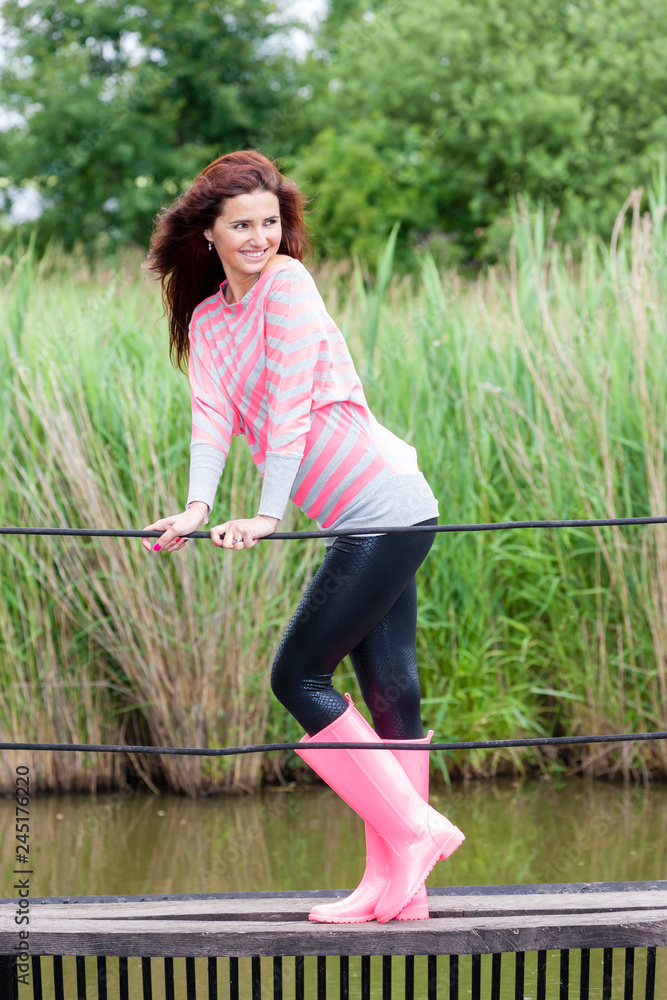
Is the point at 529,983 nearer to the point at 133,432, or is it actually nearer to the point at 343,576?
the point at 343,576

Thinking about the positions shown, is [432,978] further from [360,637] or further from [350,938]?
[360,637]

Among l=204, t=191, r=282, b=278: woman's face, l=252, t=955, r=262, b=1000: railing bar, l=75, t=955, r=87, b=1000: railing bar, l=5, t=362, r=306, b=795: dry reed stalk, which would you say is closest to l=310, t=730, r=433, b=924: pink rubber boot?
l=252, t=955, r=262, b=1000: railing bar

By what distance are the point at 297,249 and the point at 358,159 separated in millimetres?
11637

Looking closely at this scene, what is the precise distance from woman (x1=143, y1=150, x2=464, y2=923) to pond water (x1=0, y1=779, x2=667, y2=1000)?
136 cm

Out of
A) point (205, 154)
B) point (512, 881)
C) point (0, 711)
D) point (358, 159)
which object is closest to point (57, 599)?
point (0, 711)

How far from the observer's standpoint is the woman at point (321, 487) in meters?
1.60

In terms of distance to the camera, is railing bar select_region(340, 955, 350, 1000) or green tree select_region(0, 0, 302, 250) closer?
railing bar select_region(340, 955, 350, 1000)

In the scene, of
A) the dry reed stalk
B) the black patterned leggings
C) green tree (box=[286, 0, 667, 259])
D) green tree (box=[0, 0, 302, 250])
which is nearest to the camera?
the black patterned leggings

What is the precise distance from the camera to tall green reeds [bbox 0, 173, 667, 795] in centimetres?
348

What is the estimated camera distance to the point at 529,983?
242cm

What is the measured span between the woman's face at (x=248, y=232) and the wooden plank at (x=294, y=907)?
1.05 meters

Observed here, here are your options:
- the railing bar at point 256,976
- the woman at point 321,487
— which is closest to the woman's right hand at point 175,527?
the woman at point 321,487

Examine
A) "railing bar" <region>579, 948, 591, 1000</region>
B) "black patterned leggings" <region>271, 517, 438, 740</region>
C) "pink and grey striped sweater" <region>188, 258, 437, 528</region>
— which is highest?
"pink and grey striped sweater" <region>188, 258, 437, 528</region>

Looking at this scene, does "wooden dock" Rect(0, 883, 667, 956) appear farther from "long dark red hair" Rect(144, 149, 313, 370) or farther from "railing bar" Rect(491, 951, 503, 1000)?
"long dark red hair" Rect(144, 149, 313, 370)
